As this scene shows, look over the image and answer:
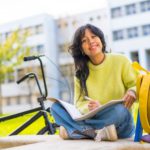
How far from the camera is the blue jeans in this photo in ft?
5.71

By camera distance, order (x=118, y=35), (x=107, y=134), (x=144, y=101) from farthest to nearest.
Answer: (x=118, y=35) < (x=107, y=134) < (x=144, y=101)

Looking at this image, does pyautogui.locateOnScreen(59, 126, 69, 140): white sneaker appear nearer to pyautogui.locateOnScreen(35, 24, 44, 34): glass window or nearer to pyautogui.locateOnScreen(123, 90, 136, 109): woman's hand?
pyautogui.locateOnScreen(123, 90, 136, 109): woman's hand

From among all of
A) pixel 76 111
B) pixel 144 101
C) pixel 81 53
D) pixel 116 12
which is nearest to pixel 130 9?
pixel 116 12

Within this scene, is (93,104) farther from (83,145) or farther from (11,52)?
(11,52)

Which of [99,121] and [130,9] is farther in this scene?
[130,9]

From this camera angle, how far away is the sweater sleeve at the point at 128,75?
1865 mm

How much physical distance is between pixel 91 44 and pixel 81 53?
3.7 inches

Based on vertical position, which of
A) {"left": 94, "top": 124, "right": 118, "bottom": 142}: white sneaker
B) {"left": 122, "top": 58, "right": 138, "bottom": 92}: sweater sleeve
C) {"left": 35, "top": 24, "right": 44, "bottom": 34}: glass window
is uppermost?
{"left": 35, "top": 24, "right": 44, "bottom": 34}: glass window

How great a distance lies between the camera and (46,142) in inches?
71.8

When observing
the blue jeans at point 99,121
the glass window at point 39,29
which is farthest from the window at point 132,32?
the blue jeans at point 99,121

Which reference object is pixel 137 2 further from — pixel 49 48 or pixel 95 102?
pixel 95 102

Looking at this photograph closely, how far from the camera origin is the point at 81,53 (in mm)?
1976

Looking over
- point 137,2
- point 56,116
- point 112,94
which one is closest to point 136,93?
point 112,94

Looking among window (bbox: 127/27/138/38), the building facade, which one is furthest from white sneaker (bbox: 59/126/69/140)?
window (bbox: 127/27/138/38)
